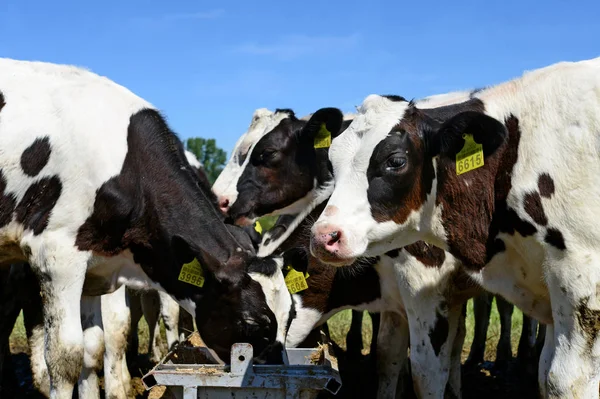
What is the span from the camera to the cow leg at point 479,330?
440 inches

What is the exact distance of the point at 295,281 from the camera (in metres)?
7.66

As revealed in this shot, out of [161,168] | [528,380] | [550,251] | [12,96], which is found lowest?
[528,380]

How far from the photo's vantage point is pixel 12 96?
281 inches

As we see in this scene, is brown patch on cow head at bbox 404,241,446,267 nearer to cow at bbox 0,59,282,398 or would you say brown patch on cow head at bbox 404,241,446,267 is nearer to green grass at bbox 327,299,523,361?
cow at bbox 0,59,282,398

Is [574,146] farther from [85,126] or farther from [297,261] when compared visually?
[85,126]

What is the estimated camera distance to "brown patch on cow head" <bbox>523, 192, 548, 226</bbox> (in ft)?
18.3

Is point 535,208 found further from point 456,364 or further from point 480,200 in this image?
point 456,364

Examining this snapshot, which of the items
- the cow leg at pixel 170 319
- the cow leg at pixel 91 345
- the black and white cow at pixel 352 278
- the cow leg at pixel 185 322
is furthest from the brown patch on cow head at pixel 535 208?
the cow leg at pixel 185 322

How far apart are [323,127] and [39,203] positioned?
3.18 metres

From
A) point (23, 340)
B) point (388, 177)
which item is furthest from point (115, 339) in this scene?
point (23, 340)

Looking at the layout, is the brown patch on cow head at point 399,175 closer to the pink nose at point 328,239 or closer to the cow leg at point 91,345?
the pink nose at point 328,239

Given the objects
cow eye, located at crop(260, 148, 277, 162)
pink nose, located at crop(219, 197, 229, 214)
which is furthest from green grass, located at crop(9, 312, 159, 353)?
cow eye, located at crop(260, 148, 277, 162)

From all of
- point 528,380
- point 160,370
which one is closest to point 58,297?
point 160,370

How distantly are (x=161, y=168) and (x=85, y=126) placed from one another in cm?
69
